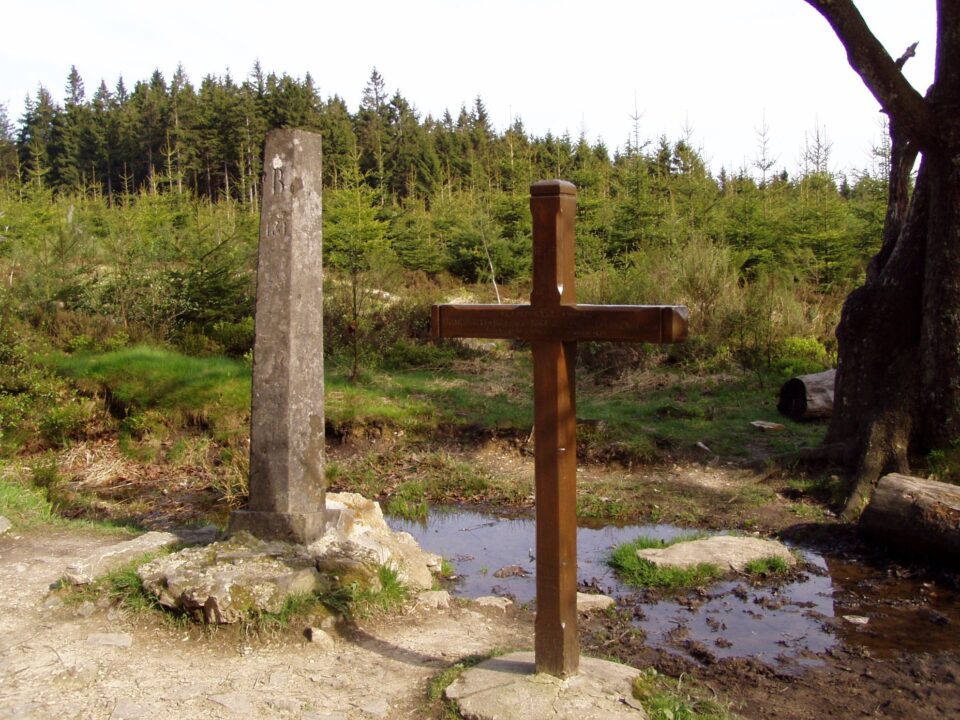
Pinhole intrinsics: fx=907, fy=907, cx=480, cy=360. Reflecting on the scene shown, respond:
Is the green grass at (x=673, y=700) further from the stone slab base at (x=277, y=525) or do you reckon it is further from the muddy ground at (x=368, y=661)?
the stone slab base at (x=277, y=525)

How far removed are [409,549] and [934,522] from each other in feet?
13.8

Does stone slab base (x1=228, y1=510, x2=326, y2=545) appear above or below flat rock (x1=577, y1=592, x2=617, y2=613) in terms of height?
above

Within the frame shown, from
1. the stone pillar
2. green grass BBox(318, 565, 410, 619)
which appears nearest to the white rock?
the stone pillar

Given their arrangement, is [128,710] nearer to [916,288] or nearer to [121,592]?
[121,592]

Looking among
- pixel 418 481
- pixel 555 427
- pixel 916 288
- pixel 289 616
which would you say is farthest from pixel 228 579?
pixel 916 288

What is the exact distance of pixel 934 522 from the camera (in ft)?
24.0

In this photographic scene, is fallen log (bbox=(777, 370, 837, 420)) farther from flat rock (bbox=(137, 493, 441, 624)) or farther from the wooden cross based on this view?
the wooden cross

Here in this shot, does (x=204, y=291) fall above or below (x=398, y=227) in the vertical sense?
below

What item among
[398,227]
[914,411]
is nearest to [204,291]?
[398,227]

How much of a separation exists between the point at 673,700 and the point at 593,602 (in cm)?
224

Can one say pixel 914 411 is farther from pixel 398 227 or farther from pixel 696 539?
pixel 398 227

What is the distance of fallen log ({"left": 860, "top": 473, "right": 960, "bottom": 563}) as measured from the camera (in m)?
7.21

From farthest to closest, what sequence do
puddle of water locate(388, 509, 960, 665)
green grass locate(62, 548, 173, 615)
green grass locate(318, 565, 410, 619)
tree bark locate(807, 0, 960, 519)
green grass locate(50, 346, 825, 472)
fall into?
green grass locate(50, 346, 825, 472)
tree bark locate(807, 0, 960, 519)
puddle of water locate(388, 509, 960, 665)
green grass locate(318, 565, 410, 619)
green grass locate(62, 548, 173, 615)

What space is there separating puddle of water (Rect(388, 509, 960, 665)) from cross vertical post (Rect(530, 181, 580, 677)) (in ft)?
5.89
